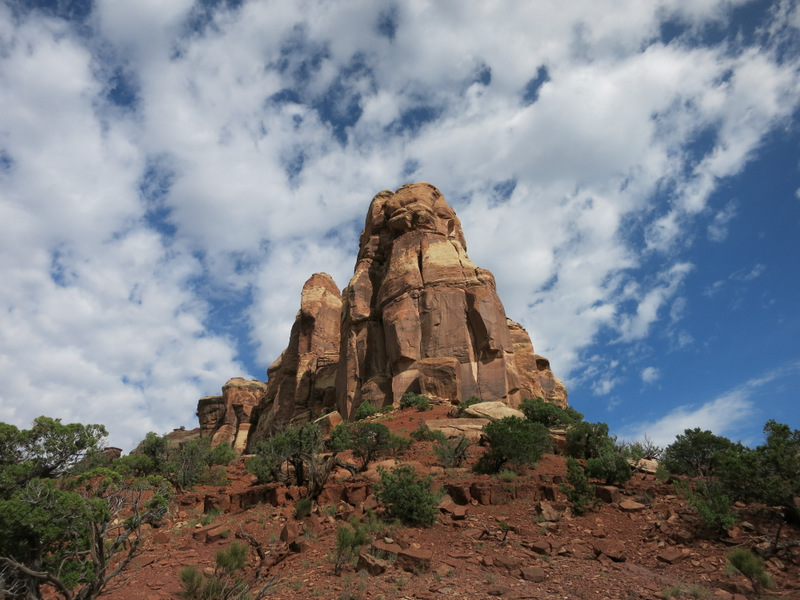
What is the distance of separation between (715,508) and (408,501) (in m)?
6.93

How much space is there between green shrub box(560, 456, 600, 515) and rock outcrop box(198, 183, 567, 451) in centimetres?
1961

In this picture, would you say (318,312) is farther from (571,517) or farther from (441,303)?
(571,517)

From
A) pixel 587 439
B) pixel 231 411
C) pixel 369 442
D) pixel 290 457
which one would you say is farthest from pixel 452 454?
pixel 231 411

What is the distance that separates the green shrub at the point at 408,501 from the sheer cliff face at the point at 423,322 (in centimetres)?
2065

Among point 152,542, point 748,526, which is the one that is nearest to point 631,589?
point 748,526

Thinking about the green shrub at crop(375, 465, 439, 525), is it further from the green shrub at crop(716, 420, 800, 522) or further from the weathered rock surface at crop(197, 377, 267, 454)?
the weathered rock surface at crop(197, 377, 267, 454)

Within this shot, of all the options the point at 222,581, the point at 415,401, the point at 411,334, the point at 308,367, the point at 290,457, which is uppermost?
the point at 308,367

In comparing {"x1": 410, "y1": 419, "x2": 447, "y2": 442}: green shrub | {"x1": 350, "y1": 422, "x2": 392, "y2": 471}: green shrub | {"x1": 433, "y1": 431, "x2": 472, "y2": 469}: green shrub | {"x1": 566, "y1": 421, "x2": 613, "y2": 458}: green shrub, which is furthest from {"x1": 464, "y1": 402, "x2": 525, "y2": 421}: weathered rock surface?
{"x1": 350, "y1": 422, "x2": 392, "y2": 471}: green shrub

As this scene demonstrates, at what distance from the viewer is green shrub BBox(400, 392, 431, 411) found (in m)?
30.0

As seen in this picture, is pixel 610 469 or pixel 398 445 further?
pixel 398 445

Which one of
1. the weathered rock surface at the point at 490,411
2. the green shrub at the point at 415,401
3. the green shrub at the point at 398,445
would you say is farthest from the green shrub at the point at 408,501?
the green shrub at the point at 415,401

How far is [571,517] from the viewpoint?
484 inches

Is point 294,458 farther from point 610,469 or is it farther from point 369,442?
point 610,469

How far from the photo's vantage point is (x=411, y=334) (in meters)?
36.2
